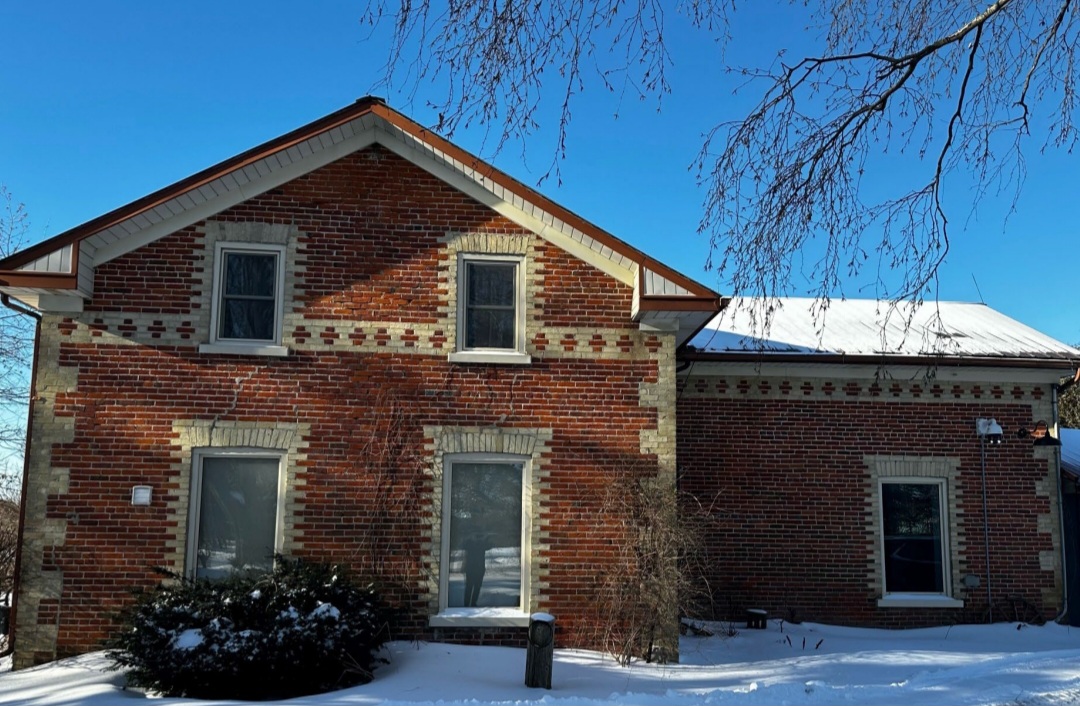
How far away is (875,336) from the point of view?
15523 millimetres

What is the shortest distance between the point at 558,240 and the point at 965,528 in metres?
7.68

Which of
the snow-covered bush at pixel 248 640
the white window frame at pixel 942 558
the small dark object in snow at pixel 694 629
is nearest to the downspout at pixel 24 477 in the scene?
the snow-covered bush at pixel 248 640

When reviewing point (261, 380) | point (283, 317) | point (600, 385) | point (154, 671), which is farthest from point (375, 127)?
point (154, 671)

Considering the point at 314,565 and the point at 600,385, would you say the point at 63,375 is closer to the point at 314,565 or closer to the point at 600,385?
the point at 314,565

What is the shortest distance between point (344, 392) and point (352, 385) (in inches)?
4.9

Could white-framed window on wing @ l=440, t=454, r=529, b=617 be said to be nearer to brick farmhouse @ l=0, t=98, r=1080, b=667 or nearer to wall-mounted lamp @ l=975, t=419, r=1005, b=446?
brick farmhouse @ l=0, t=98, r=1080, b=667

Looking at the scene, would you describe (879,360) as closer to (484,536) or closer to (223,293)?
(484,536)

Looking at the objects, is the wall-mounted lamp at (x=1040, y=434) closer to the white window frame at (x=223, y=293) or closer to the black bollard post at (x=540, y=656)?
the black bollard post at (x=540, y=656)

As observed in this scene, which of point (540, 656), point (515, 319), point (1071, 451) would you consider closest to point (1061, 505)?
point (1071, 451)

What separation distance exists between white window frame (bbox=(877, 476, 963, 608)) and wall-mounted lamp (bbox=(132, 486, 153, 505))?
33.0ft

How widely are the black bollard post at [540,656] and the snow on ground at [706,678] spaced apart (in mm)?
141

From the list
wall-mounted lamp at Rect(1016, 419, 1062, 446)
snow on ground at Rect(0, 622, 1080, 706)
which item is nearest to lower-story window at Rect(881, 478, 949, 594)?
wall-mounted lamp at Rect(1016, 419, 1062, 446)

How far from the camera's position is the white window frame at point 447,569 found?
11.1 metres

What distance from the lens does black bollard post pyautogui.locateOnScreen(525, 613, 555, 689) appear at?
30.4 ft
